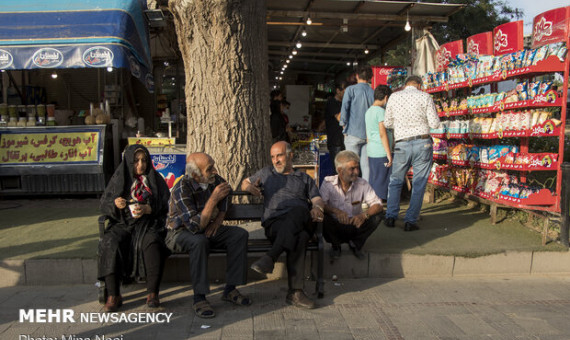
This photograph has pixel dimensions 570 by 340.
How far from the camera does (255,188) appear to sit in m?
4.16

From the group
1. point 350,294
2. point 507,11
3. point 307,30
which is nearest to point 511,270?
point 350,294

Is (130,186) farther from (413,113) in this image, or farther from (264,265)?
(413,113)

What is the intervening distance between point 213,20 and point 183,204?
2280 millimetres

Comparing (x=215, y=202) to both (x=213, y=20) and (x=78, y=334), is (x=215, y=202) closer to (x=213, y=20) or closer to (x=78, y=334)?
(x=78, y=334)

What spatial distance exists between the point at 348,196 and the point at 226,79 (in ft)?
6.35

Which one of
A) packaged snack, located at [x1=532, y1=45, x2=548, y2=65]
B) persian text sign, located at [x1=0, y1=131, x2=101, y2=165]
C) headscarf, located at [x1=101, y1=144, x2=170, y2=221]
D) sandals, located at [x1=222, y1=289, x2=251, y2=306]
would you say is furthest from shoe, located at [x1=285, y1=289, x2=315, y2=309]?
persian text sign, located at [x1=0, y1=131, x2=101, y2=165]

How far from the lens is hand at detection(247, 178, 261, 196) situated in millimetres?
4133

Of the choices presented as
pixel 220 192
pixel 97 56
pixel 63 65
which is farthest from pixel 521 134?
pixel 63 65

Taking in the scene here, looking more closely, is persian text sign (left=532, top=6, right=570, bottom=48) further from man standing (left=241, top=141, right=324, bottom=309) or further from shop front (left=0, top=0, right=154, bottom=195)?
shop front (left=0, top=0, right=154, bottom=195)

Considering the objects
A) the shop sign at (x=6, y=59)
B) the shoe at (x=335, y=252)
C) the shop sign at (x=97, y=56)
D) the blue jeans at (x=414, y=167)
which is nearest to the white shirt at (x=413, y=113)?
the blue jeans at (x=414, y=167)

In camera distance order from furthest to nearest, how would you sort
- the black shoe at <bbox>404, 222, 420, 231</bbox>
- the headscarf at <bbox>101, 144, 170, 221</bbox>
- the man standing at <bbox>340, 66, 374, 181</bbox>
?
the man standing at <bbox>340, 66, 374, 181</bbox> → the black shoe at <bbox>404, 222, 420, 231</bbox> → the headscarf at <bbox>101, 144, 170, 221</bbox>

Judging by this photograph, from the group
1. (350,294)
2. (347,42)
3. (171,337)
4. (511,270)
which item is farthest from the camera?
(347,42)

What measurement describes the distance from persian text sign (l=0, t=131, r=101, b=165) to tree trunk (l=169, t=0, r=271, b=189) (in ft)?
10.4

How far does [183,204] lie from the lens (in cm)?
380
